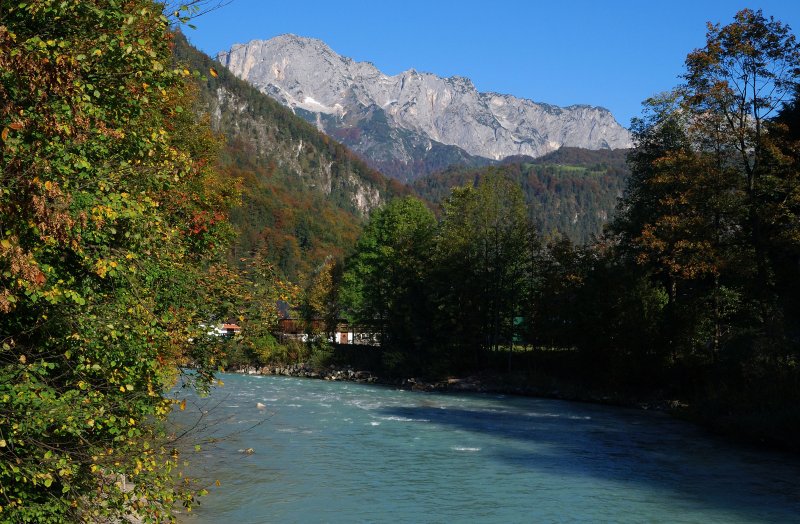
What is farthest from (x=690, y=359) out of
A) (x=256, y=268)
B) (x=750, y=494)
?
(x=256, y=268)

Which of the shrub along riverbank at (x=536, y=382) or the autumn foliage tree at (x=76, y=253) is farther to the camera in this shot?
the shrub along riverbank at (x=536, y=382)

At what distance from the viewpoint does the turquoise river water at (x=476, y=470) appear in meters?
17.4

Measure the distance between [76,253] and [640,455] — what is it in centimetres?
2201

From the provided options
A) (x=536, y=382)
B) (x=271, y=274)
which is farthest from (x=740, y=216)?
(x=271, y=274)

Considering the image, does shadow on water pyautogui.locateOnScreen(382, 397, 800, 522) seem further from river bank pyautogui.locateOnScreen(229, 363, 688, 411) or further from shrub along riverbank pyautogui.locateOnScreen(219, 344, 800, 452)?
river bank pyautogui.locateOnScreen(229, 363, 688, 411)

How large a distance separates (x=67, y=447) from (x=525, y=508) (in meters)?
12.3

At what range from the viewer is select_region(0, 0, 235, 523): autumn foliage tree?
22.7 ft

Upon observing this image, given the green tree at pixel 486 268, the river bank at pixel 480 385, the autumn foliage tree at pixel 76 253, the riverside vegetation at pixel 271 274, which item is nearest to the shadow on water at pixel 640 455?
the riverside vegetation at pixel 271 274

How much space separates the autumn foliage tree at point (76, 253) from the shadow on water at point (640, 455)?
15.0 m

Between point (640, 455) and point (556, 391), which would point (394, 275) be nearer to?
point (556, 391)

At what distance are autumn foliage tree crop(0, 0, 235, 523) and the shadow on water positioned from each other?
1500 cm

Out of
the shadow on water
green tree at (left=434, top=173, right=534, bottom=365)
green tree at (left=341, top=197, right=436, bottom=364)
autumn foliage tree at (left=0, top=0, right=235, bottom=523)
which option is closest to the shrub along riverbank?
the shadow on water

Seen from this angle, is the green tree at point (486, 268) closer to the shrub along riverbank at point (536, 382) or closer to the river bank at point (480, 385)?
the shrub along riverbank at point (536, 382)

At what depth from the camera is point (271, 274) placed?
14227mm
